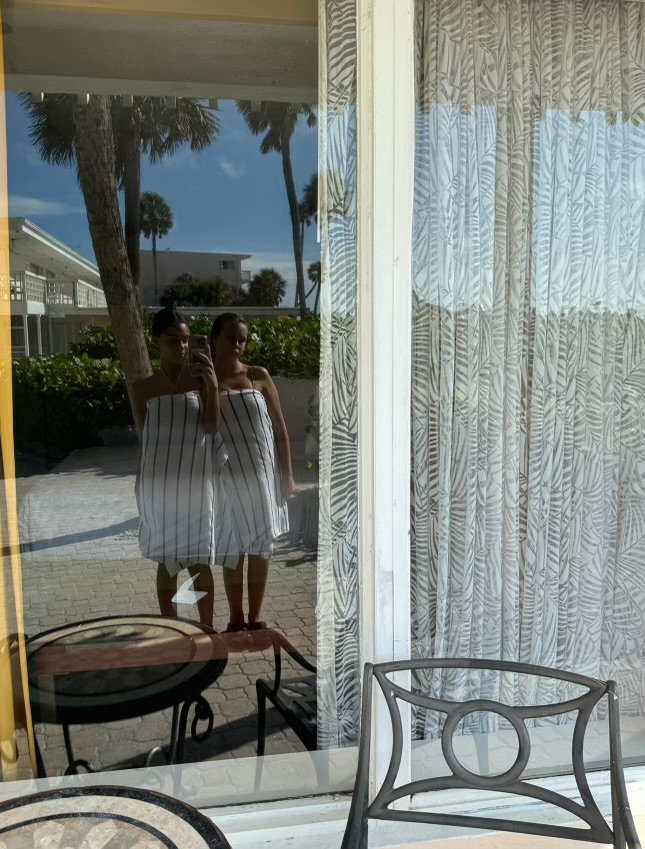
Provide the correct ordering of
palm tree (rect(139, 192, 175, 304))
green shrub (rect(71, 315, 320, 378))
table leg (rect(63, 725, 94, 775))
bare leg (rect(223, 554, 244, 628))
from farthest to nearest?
palm tree (rect(139, 192, 175, 304)) → bare leg (rect(223, 554, 244, 628)) → green shrub (rect(71, 315, 320, 378)) → table leg (rect(63, 725, 94, 775))

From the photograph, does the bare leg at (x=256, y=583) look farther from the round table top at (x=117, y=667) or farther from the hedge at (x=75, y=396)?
the hedge at (x=75, y=396)

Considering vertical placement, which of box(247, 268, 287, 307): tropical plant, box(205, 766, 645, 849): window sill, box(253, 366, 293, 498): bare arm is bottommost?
box(205, 766, 645, 849): window sill

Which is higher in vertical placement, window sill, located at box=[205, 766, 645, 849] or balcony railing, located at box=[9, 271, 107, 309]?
balcony railing, located at box=[9, 271, 107, 309]

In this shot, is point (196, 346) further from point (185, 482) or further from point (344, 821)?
point (344, 821)

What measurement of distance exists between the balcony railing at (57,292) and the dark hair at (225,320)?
691 millimetres

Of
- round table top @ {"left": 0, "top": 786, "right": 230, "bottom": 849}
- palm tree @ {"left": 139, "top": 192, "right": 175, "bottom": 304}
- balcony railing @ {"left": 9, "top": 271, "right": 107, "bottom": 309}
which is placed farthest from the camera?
palm tree @ {"left": 139, "top": 192, "right": 175, "bottom": 304}

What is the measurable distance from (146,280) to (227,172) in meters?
0.74

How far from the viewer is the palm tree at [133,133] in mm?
3562

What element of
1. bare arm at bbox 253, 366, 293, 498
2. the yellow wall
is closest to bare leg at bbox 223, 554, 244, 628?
bare arm at bbox 253, 366, 293, 498

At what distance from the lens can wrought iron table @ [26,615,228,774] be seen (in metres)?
1.76

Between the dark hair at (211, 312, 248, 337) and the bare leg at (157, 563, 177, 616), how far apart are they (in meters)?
1.20

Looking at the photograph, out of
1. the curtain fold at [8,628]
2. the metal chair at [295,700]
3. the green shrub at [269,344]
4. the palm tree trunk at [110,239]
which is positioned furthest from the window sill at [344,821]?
the palm tree trunk at [110,239]

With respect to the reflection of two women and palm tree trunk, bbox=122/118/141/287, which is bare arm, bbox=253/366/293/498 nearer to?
the reflection of two women

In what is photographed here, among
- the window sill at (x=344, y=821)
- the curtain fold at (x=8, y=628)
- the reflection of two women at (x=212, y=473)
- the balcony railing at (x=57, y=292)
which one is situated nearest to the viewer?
the window sill at (x=344, y=821)
